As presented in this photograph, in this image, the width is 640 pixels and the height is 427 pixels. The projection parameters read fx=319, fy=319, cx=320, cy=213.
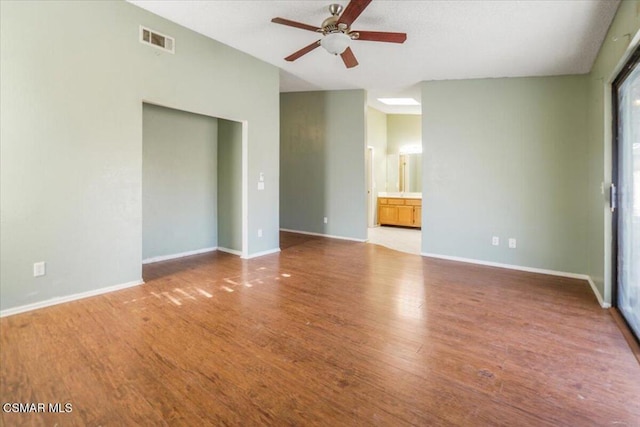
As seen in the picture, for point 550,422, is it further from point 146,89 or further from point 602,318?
point 146,89

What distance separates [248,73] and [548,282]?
4.75 m

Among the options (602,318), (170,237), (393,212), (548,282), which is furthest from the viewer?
(393,212)

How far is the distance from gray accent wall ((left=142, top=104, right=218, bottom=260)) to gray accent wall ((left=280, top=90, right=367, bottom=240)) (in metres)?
2.07

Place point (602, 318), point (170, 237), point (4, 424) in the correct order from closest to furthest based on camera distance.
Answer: point (4, 424), point (602, 318), point (170, 237)

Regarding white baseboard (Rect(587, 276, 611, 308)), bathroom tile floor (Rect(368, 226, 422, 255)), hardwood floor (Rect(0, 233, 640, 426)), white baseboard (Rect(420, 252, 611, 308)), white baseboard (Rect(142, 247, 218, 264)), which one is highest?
bathroom tile floor (Rect(368, 226, 422, 255))

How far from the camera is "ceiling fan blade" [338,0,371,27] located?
7.93ft

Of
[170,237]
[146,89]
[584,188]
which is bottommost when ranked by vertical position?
[170,237]

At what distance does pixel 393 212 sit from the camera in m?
8.38

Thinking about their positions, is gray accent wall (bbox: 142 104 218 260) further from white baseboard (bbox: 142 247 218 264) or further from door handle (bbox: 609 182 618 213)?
door handle (bbox: 609 182 618 213)

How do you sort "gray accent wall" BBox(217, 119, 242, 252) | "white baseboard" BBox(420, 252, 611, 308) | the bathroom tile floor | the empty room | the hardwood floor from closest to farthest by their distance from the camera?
the hardwood floor → the empty room → "white baseboard" BBox(420, 252, 611, 308) → "gray accent wall" BBox(217, 119, 242, 252) → the bathroom tile floor

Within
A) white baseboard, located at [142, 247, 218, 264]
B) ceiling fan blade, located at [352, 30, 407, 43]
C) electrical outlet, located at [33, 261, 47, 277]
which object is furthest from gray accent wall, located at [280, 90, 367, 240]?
electrical outlet, located at [33, 261, 47, 277]

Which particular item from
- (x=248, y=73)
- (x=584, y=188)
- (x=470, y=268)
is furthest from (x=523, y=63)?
(x=248, y=73)

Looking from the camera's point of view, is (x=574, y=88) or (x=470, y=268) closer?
(x=574, y=88)

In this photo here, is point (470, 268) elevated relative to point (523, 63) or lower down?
lower down
